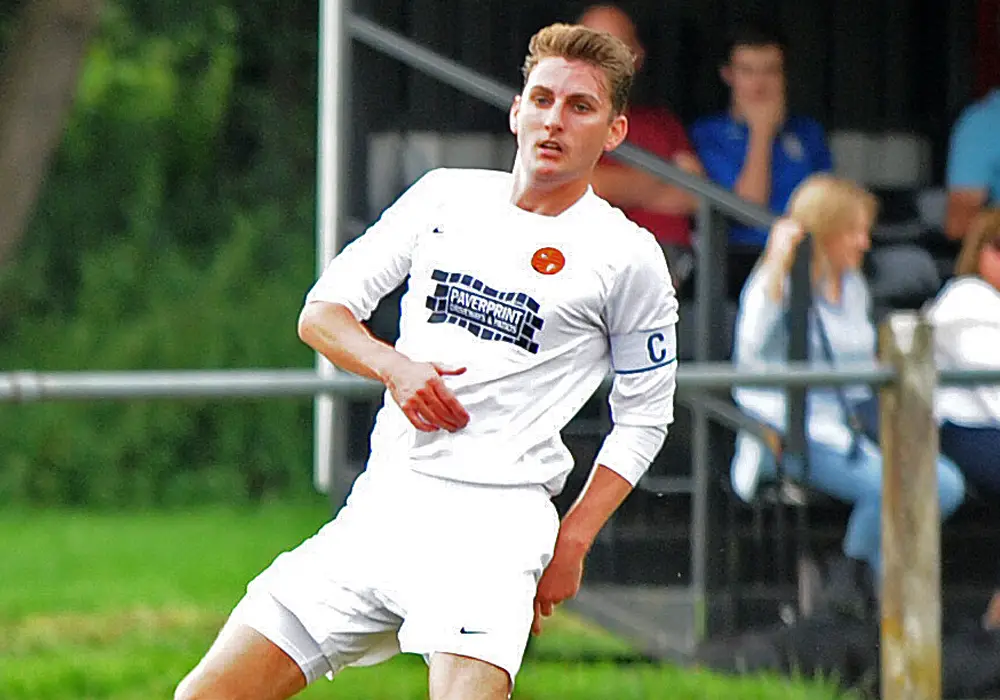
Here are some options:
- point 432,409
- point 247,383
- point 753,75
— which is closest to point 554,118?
point 432,409

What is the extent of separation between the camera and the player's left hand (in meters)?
3.93

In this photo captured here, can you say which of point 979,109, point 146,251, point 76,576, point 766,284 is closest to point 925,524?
point 766,284

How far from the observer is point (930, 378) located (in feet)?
18.3

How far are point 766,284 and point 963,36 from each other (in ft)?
6.32

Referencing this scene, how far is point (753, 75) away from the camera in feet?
24.1

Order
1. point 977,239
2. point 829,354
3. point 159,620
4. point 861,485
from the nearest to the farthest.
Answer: point 861,485 → point 829,354 → point 977,239 → point 159,620

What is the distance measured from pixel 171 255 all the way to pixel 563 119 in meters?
12.7

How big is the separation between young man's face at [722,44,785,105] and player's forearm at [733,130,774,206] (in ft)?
0.48

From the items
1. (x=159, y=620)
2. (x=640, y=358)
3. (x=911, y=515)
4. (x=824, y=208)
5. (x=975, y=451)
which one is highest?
(x=824, y=208)

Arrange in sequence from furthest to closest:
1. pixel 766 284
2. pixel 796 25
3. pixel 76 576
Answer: pixel 76 576, pixel 796 25, pixel 766 284

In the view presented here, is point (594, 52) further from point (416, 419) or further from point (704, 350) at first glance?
point (704, 350)

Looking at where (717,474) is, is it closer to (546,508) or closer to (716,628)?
(716,628)

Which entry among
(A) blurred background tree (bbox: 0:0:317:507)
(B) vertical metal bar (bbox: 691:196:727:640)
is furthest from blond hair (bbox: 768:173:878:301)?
(A) blurred background tree (bbox: 0:0:317:507)

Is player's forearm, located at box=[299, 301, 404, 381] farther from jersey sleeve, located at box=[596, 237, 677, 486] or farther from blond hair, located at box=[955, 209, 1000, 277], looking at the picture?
blond hair, located at box=[955, 209, 1000, 277]
